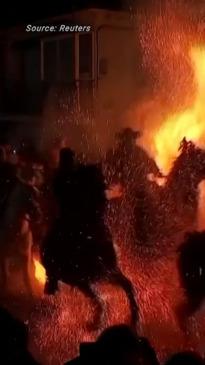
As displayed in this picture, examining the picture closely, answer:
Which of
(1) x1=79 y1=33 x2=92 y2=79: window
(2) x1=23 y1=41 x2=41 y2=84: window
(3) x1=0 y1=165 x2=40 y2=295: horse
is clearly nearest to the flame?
(3) x1=0 y1=165 x2=40 y2=295: horse

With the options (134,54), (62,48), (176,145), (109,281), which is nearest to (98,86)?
(134,54)

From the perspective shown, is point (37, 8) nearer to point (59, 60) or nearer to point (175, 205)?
point (59, 60)

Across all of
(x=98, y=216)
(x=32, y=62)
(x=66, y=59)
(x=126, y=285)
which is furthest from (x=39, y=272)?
(x=32, y=62)

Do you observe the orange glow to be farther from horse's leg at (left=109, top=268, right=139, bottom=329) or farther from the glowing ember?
horse's leg at (left=109, top=268, right=139, bottom=329)

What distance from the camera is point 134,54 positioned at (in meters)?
11.8

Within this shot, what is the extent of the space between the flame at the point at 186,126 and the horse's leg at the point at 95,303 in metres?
2.66

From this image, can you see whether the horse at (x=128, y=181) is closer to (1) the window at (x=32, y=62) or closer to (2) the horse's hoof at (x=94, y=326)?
(2) the horse's hoof at (x=94, y=326)

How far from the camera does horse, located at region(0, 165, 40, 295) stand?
794 centimetres

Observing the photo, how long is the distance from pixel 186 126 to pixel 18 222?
2.52 metres

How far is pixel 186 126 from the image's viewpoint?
9.36 meters

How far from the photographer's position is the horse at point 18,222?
7941 millimetres

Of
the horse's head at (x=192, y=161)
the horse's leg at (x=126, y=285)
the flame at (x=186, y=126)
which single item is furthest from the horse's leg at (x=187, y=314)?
the flame at (x=186, y=126)

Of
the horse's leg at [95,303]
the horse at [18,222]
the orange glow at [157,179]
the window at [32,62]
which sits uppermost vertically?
the window at [32,62]

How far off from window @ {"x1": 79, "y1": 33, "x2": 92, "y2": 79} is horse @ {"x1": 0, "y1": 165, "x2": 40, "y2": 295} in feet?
16.2
